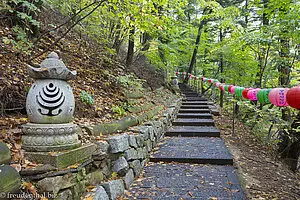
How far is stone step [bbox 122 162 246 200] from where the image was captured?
310 cm

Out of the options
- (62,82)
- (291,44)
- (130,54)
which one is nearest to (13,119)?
(62,82)

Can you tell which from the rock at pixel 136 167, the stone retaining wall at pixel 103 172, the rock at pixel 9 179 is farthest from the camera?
the rock at pixel 136 167

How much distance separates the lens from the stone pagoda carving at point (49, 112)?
7.09ft

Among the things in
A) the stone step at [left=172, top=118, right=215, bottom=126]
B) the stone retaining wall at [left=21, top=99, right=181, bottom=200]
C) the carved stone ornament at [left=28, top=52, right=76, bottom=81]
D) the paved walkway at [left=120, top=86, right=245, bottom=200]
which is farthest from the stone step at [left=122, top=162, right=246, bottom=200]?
the stone step at [left=172, top=118, right=215, bottom=126]

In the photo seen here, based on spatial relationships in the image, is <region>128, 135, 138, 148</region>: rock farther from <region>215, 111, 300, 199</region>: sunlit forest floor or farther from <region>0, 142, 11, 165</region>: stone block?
<region>0, 142, 11, 165</region>: stone block

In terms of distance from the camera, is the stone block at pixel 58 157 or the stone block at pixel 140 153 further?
the stone block at pixel 140 153

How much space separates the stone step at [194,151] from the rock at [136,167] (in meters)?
0.72

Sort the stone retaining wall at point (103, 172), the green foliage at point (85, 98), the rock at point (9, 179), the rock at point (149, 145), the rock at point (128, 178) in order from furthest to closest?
the rock at point (149, 145)
the green foliage at point (85, 98)
the rock at point (128, 178)
the stone retaining wall at point (103, 172)
the rock at point (9, 179)

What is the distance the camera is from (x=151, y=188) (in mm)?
3350

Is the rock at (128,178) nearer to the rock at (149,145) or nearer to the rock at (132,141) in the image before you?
the rock at (132,141)

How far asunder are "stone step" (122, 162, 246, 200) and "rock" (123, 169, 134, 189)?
7cm

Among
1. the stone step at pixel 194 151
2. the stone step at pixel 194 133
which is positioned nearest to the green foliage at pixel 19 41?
the stone step at pixel 194 151

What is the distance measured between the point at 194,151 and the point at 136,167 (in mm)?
1676

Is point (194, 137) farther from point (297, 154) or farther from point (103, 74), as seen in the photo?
point (103, 74)
